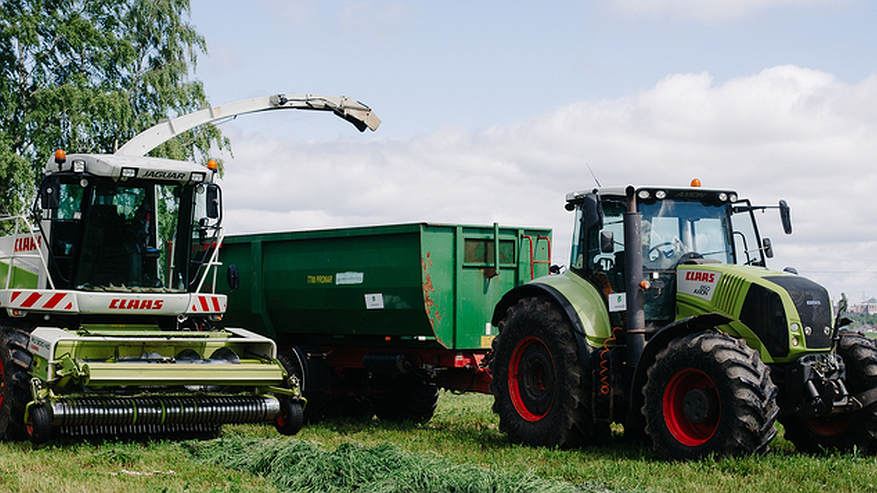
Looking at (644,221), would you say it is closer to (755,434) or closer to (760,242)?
(760,242)

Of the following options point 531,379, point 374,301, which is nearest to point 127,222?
point 374,301

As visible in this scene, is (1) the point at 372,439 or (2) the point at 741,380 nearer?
(2) the point at 741,380

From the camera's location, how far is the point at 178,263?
9.73m

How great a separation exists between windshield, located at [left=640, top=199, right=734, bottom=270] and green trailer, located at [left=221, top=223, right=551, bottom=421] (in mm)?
2437

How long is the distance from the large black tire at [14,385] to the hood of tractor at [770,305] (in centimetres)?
642

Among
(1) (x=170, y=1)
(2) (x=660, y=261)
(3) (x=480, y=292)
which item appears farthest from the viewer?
(1) (x=170, y=1)

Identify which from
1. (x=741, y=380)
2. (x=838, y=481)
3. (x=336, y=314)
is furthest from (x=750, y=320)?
(x=336, y=314)

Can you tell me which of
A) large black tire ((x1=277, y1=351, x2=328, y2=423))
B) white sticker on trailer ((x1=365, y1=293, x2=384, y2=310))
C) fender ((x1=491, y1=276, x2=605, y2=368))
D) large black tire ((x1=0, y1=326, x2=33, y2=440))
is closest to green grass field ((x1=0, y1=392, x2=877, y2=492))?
large black tire ((x1=0, y1=326, x2=33, y2=440))

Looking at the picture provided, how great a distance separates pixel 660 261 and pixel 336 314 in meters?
4.54

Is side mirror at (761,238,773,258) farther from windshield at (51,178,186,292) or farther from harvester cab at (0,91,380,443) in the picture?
windshield at (51,178,186,292)

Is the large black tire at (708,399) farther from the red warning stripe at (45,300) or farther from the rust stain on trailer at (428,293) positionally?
the red warning stripe at (45,300)

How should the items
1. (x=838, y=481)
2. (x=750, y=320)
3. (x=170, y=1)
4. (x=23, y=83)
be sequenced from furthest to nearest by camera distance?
(x=170, y=1) → (x=23, y=83) → (x=750, y=320) → (x=838, y=481)

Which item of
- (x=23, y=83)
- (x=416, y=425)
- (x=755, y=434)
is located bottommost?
(x=416, y=425)

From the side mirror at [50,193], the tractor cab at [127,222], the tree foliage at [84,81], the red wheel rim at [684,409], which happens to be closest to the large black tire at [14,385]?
the tractor cab at [127,222]
